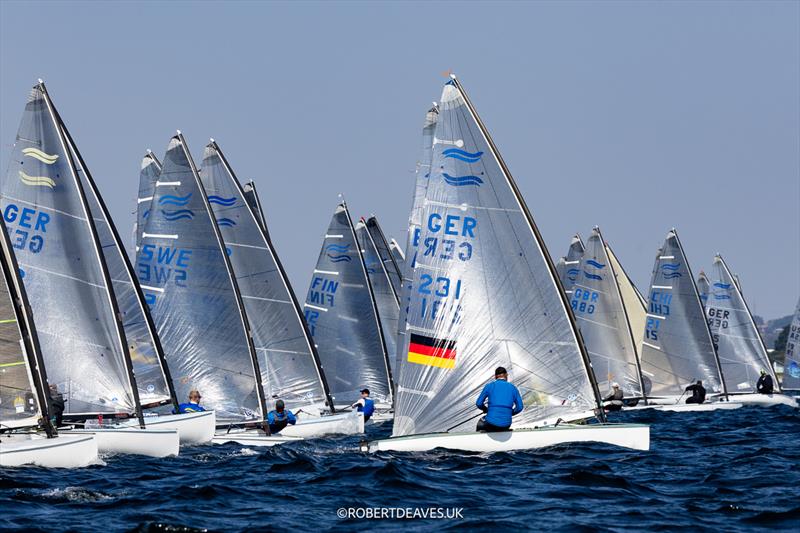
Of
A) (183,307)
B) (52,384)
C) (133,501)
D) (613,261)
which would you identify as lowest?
(133,501)

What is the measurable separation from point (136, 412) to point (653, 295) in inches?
1281

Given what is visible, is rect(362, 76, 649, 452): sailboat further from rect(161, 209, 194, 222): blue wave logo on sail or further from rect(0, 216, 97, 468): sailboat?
rect(161, 209, 194, 222): blue wave logo on sail

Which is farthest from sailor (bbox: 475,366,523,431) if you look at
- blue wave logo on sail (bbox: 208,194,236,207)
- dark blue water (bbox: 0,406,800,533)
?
blue wave logo on sail (bbox: 208,194,236,207)

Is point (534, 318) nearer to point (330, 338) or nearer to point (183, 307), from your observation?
point (183, 307)

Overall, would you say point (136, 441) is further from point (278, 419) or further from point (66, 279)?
point (278, 419)

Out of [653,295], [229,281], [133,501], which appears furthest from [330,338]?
[133,501]

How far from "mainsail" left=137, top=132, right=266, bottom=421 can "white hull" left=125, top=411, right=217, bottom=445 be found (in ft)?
12.9

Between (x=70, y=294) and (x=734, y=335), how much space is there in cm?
3984

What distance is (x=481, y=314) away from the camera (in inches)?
878

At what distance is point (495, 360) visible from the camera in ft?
72.8

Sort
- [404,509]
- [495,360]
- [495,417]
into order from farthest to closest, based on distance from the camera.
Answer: [495,360] → [495,417] → [404,509]

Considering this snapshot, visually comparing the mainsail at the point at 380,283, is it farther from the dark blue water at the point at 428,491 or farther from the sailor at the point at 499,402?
the sailor at the point at 499,402

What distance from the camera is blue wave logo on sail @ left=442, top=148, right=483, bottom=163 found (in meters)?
22.7

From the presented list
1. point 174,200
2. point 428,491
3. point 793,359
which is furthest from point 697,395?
point 428,491
